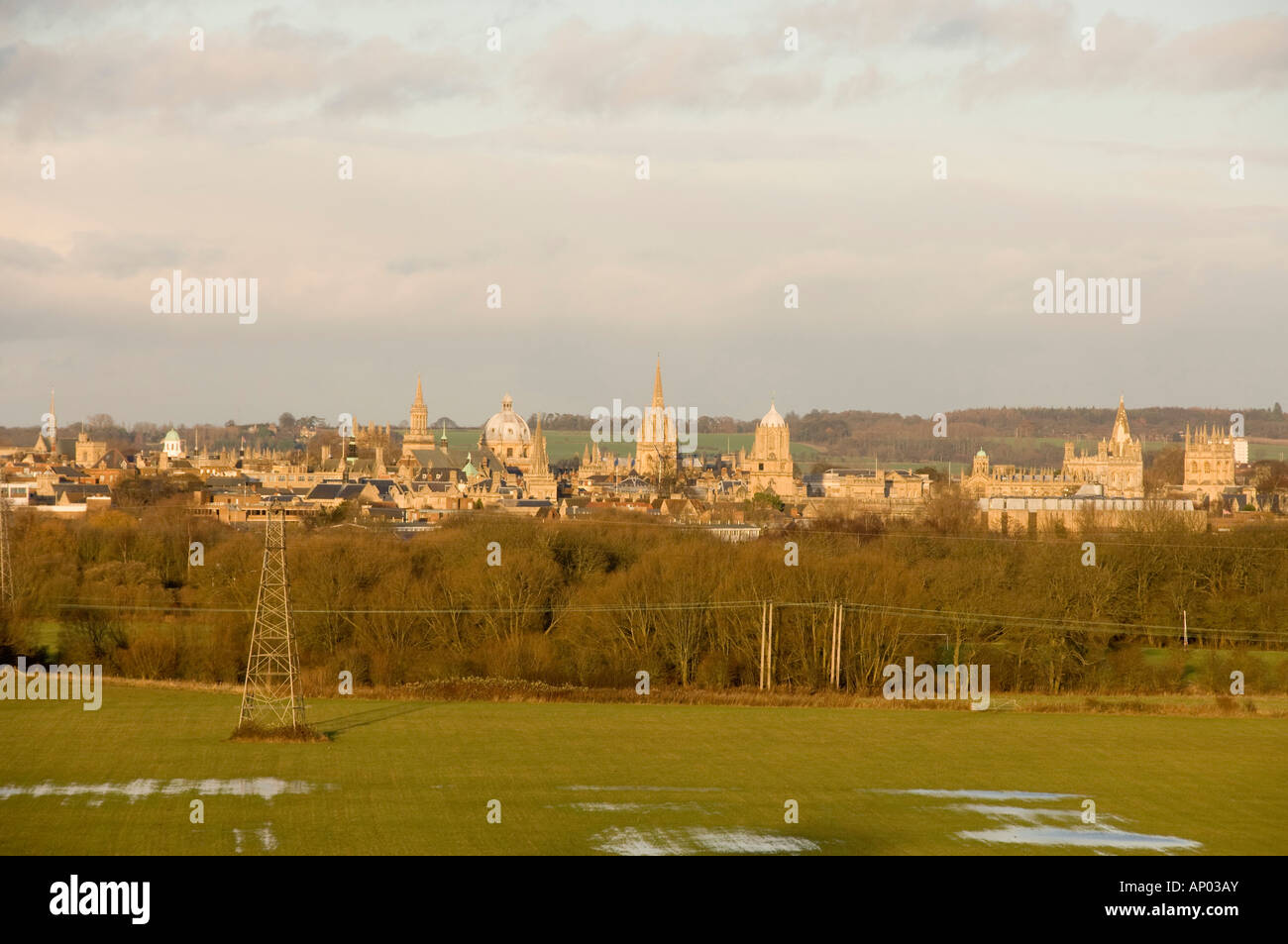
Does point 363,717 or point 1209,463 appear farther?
point 1209,463

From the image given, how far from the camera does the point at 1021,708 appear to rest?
122ft

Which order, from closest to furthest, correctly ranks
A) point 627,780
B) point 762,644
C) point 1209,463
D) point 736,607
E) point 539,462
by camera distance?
point 627,780 < point 762,644 < point 736,607 < point 539,462 < point 1209,463

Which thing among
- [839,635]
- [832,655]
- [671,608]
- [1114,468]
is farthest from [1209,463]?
[839,635]

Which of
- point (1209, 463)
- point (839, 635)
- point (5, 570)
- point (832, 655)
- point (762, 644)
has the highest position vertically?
point (1209, 463)

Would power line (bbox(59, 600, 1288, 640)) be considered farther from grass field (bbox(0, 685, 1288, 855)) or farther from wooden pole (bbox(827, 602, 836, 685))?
grass field (bbox(0, 685, 1288, 855))

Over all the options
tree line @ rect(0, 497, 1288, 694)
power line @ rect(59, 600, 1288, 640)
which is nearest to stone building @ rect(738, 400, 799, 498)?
tree line @ rect(0, 497, 1288, 694)

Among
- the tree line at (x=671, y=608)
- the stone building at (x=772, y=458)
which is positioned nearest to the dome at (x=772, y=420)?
the stone building at (x=772, y=458)

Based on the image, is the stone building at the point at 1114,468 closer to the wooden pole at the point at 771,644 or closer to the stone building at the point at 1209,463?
the stone building at the point at 1209,463

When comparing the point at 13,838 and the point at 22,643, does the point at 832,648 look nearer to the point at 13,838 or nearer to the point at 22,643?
the point at 22,643

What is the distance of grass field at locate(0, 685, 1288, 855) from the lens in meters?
21.0

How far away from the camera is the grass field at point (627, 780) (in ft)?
68.9

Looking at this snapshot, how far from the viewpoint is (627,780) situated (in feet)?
85.8

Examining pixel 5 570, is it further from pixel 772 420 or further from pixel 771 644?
pixel 772 420
